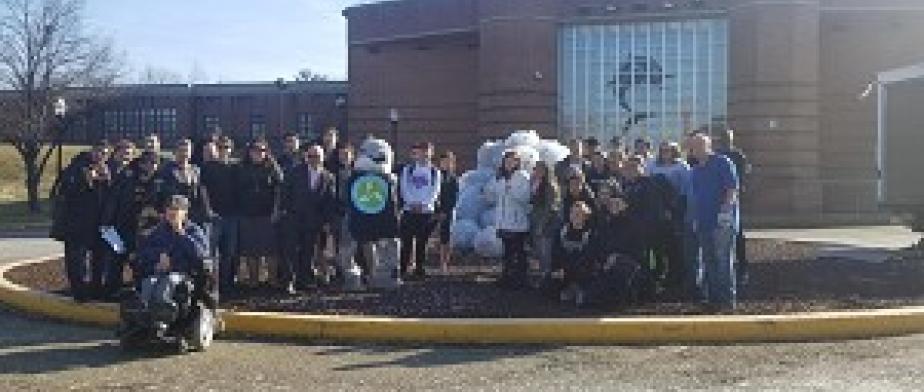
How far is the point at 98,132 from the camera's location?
74.6 m

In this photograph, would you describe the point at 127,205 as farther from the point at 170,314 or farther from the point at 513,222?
the point at 513,222

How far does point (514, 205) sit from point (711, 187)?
2236mm

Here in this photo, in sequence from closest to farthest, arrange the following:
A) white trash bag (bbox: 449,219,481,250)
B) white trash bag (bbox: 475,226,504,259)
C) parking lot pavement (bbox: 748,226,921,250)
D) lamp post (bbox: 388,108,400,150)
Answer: white trash bag (bbox: 475,226,504,259) → white trash bag (bbox: 449,219,481,250) → parking lot pavement (bbox: 748,226,921,250) → lamp post (bbox: 388,108,400,150)

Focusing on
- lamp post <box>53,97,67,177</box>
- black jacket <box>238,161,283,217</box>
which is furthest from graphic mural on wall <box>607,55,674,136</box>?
black jacket <box>238,161,283,217</box>

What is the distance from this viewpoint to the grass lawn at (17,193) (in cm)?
3647

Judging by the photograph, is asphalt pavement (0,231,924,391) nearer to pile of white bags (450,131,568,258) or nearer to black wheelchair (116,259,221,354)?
black wheelchair (116,259,221,354)

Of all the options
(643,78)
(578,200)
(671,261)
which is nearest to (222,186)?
(578,200)

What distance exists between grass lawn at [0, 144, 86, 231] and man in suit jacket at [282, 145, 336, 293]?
19842mm

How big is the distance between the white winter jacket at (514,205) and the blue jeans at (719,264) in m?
1.94

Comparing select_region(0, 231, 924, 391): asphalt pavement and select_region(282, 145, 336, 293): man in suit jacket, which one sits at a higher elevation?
select_region(282, 145, 336, 293): man in suit jacket

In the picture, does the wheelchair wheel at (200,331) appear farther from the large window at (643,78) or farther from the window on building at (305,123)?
the window on building at (305,123)

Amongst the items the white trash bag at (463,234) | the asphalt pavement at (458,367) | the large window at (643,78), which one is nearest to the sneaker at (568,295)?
the asphalt pavement at (458,367)

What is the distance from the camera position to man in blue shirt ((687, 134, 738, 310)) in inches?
442

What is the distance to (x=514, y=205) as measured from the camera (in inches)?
498
